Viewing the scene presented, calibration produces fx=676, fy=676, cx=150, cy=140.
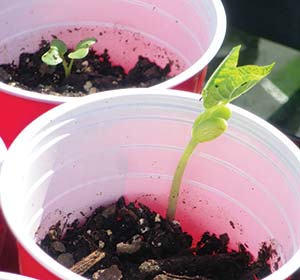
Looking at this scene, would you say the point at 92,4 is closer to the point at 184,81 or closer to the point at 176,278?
the point at 184,81

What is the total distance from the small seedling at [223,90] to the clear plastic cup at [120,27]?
0.37 m

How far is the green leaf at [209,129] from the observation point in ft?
2.70

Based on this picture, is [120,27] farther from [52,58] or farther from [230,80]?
[230,80]

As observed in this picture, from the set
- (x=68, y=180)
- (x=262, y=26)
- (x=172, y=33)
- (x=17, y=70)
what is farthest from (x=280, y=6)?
(x=68, y=180)

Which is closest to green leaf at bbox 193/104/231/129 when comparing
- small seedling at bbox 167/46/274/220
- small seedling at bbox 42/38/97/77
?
small seedling at bbox 167/46/274/220

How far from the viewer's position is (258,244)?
0.97 metres

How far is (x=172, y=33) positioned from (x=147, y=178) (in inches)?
16.4

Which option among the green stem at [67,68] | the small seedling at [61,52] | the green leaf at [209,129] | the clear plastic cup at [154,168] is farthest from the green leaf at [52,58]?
the green leaf at [209,129]

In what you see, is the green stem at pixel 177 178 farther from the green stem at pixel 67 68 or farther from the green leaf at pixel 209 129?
the green stem at pixel 67 68

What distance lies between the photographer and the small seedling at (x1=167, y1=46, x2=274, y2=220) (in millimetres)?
813

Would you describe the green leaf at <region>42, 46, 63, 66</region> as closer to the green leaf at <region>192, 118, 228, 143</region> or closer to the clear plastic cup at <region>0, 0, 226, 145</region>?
the clear plastic cup at <region>0, 0, 226, 145</region>

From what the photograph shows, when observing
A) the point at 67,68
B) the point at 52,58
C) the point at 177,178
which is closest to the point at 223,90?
the point at 177,178

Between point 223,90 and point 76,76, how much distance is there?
60cm

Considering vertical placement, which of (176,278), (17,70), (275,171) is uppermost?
(275,171)
